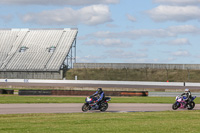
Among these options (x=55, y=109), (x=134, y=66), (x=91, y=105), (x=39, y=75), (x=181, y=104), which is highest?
(x=134, y=66)

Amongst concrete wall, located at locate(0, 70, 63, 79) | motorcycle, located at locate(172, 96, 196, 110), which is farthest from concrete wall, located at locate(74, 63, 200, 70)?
motorcycle, located at locate(172, 96, 196, 110)

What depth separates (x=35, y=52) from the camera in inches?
3703

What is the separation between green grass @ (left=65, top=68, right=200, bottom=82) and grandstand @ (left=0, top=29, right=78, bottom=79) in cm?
492

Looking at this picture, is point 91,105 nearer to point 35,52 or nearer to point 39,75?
point 39,75

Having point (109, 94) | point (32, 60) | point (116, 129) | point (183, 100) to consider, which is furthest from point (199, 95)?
point (32, 60)

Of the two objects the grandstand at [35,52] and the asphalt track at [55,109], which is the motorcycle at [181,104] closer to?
the asphalt track at [55,109]

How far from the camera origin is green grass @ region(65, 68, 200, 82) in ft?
286

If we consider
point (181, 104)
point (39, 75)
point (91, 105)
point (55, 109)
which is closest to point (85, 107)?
point (91, 105)

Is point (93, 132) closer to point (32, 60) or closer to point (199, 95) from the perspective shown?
point (199, 95)

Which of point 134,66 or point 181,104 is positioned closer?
point 181,104

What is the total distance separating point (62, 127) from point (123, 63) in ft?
268

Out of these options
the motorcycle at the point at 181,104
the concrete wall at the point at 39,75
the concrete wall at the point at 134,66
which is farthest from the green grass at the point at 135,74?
the motorcycle at the point at 181,104

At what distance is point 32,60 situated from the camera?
9119 centimetres

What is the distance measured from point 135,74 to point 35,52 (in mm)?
27925
